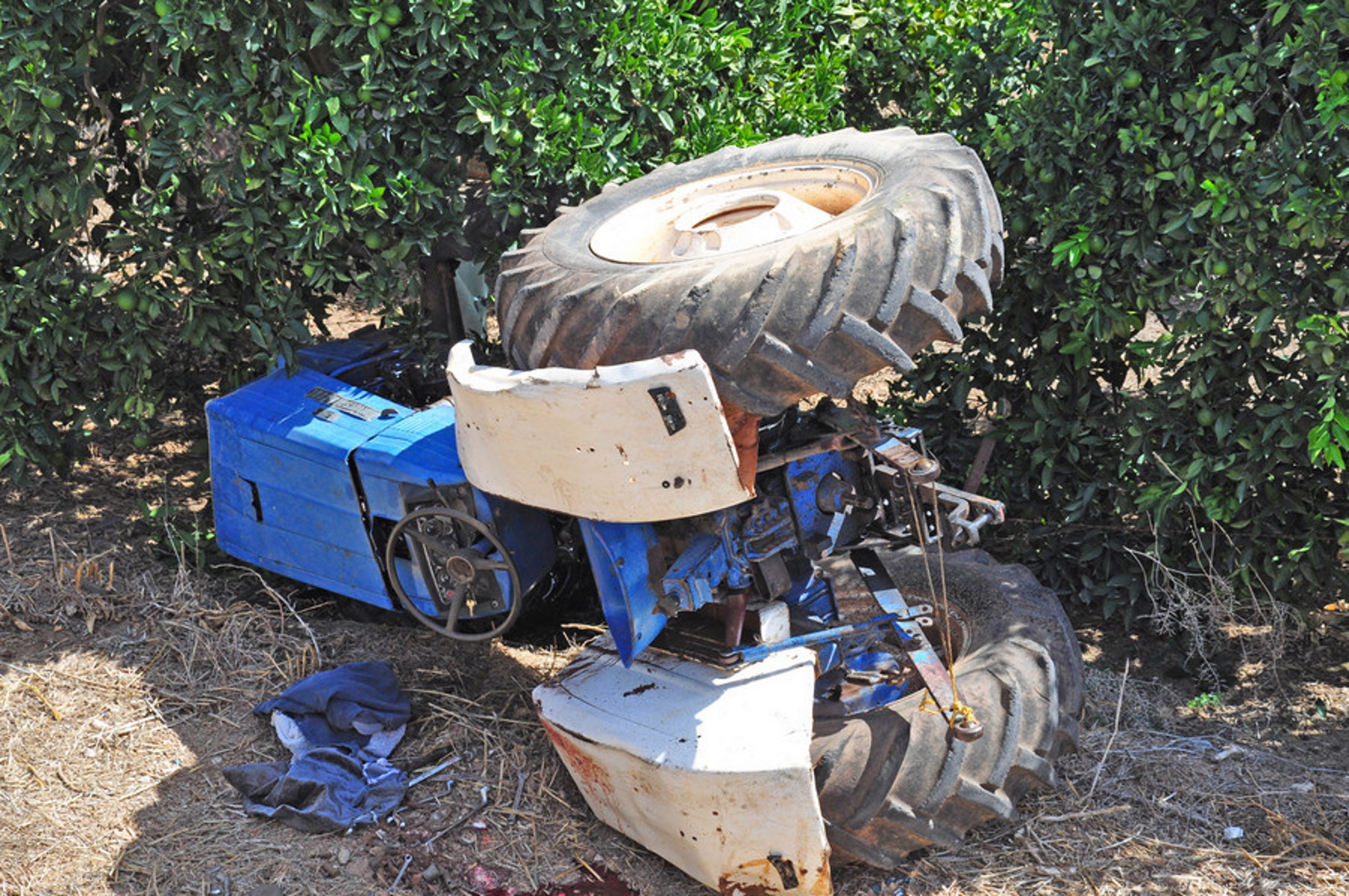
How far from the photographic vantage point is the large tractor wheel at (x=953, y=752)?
139 inches

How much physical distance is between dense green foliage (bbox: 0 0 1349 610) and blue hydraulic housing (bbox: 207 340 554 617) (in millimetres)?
392

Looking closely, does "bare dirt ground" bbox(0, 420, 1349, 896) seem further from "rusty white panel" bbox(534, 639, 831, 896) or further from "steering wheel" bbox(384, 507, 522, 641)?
"steering wheel" bbox(384, 507, 522, 641)

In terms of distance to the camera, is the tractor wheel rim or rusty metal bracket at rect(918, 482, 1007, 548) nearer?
the tractor wheel rim

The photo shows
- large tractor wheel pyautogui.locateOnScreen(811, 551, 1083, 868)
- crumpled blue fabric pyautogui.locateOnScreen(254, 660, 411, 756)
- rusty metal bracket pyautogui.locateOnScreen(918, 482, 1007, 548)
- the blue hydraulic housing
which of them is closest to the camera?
large tractor wheel pyautogui.locateOnScreen(811, 551, 1083, 868)

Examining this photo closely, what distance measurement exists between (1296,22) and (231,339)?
416 centimetres

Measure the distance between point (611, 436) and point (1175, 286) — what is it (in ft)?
7.38

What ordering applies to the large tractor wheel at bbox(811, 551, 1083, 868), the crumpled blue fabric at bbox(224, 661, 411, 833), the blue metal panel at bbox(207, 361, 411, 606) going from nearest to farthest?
the large tractor wheel at bbox(811, 551, 1083, 868)
the crumpled blue fabric at bbox(224, 661, 411, 833)
the blue metal panel at bbox(207, 361, 411, 606)

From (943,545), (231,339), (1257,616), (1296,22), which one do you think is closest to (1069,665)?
(943,545)

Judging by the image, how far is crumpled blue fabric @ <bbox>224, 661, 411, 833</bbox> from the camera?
3775 mm

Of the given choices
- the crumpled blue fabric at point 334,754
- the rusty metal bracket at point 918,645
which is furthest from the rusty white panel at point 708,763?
the crumpled blue fabric at point 334,754

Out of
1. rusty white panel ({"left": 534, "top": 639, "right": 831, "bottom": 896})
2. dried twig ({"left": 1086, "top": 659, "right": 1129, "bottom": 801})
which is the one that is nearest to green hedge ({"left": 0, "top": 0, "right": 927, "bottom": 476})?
rusty white panel ({"left": 534, "top": 639, "right": 831, "bottom": 896})

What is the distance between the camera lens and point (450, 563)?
161 inches

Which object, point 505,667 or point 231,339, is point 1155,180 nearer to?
point 505,667

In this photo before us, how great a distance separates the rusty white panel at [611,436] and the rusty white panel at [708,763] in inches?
24.5
